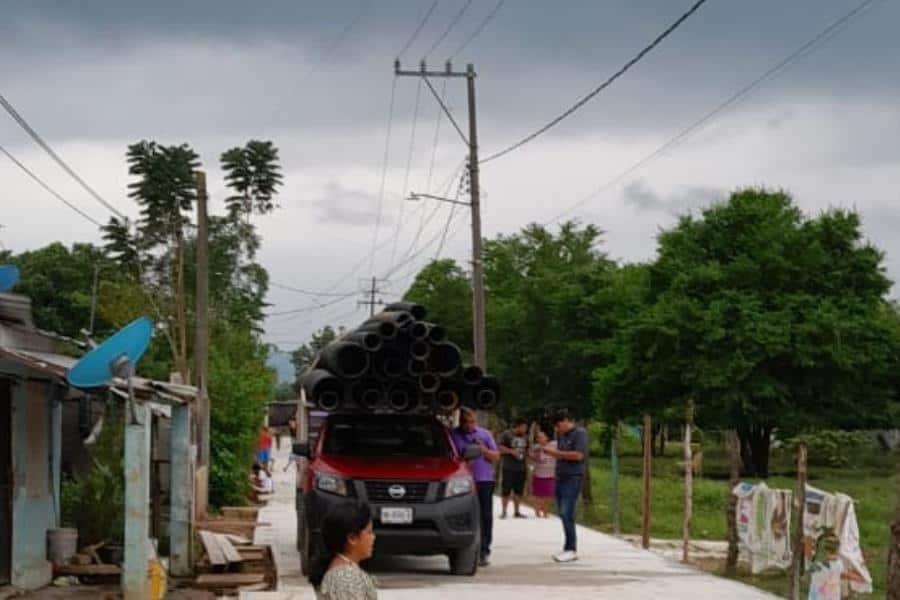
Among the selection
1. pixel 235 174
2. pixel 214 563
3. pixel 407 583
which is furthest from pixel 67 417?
pixel 235 174

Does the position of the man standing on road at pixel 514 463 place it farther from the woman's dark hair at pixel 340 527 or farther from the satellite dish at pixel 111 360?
the woman's dark hair at pixel 340 527

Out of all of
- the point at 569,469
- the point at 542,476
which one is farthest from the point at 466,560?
the point at 542,476

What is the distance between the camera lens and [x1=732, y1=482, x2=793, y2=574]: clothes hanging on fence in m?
15.6

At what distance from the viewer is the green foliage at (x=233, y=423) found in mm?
27859

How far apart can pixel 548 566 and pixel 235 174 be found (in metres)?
27.9

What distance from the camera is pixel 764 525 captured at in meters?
16.0

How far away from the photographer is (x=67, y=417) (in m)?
18.9

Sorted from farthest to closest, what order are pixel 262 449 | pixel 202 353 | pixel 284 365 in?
pixel 284 365 → pixel 262 449 → pixel 202 353

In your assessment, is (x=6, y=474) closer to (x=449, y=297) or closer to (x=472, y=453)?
(x=472, y=453)

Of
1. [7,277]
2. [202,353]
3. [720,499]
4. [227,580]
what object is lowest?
[720,499]

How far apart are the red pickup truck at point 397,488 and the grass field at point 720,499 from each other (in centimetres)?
322

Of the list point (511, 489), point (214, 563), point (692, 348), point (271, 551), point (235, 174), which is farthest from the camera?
point (692, 348)

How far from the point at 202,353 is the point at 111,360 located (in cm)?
1493

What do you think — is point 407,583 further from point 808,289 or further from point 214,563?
point 808,289
